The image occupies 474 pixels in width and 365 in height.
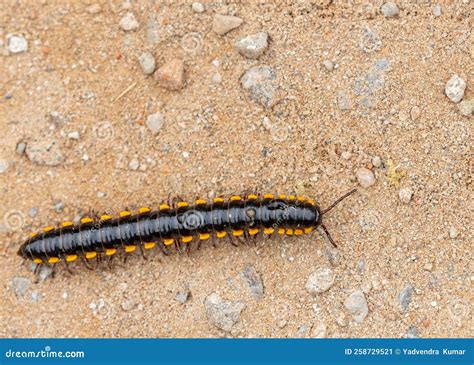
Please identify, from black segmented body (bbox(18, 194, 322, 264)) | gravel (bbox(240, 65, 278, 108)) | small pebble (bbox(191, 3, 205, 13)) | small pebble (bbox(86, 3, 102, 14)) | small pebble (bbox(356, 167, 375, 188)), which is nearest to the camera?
black segmented body (bbox(18, 194, 322, 264))

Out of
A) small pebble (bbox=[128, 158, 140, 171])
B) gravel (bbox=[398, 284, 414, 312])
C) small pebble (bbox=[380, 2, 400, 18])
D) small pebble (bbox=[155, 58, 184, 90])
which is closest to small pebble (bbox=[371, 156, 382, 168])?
gravel (bbox=[398, 284, 414, 312])

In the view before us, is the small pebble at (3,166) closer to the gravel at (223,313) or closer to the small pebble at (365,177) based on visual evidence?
the gravel at (223,313)

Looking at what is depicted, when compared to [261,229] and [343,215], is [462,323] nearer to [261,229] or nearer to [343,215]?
[343,215]

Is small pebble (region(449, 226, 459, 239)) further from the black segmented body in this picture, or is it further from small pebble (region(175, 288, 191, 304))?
small pebble (region(175, 288, 191, 304))

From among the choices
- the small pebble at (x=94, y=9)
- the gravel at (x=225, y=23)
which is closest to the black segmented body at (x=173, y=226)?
the gravel at (x=225, y=23)

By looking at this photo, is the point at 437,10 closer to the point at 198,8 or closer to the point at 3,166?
the point at 198,8

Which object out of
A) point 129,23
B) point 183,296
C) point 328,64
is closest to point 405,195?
point 328,64
